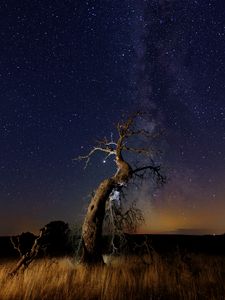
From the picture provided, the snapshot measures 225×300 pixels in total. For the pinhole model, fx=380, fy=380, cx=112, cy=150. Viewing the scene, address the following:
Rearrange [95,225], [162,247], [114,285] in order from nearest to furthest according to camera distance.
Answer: [114,285]
[95,225]
[162,247]

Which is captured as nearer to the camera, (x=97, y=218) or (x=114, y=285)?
(x=114, y=285)

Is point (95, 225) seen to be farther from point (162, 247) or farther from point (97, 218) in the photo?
point (162, 247)

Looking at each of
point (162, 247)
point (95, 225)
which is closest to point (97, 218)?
point (95, 225)

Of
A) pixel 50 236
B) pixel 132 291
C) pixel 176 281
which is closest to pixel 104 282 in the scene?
pixel 132 291

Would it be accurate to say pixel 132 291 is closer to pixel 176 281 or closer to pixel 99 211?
pixel 176 281

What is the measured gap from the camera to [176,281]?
9.81 metres

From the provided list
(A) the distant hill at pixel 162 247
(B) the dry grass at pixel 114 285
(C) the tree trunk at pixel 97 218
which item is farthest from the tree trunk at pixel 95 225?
(B) the dry grass at pixel 114 285

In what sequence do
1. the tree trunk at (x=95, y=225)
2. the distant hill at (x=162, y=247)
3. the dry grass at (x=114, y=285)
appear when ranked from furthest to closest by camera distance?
the distant hill at (x=162, y=247) → the tree trunk at (x=95, y=225) → the dry grass at (x=114, y=285)

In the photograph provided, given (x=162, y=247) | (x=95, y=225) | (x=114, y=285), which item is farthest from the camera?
(x=162, y=247)

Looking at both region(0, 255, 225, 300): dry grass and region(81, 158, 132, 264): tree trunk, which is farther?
region(81, 158, 132, 264): tree trunk

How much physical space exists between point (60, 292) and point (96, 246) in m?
6.50

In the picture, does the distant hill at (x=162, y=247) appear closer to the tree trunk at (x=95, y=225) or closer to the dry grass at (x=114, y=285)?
the tree trunk at (x=95, y=225)

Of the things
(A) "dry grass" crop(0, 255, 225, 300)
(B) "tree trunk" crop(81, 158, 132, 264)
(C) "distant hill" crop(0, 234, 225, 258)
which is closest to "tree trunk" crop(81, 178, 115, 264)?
(B) "tree trunk" crop(81, 158, 132, 264)

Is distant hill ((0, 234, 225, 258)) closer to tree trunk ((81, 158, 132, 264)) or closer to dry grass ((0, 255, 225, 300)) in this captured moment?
tree trunk ((81, 158, 132, 264))
